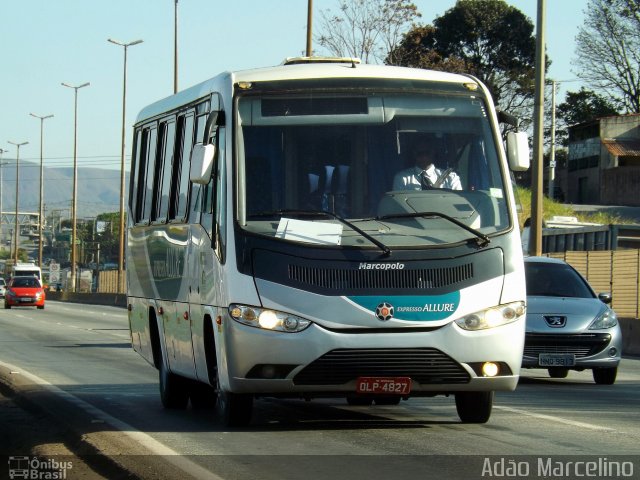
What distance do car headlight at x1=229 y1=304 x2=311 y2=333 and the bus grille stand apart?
0.92 feet

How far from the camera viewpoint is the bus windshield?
33.6 feet

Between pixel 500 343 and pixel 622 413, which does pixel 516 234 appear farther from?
pixel 622 413

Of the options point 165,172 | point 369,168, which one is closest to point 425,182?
point 369,168

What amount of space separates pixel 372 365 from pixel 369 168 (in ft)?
5.39

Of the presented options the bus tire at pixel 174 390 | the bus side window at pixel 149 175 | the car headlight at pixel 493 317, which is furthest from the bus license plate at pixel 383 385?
the bus side window at pixel 149 175

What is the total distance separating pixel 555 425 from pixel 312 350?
252 cm

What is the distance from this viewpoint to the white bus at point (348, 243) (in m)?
9.88

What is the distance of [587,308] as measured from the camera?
1716 centimetres

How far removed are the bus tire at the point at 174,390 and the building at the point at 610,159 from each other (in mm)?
69238

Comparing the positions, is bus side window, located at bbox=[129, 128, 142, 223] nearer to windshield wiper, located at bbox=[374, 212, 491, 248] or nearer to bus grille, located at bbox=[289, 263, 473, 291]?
windshield wiper, located at bbox=[374, 212, 491, 248]

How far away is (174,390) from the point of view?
42.9 ft

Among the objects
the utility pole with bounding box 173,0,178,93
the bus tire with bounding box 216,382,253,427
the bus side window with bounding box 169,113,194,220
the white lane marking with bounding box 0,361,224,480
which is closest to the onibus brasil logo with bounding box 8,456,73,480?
the white lane marking with bounding box 0,361,224,480

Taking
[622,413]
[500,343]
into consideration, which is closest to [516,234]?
[500,343]

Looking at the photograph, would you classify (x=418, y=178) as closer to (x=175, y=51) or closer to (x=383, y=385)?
(x=383, y=385)
